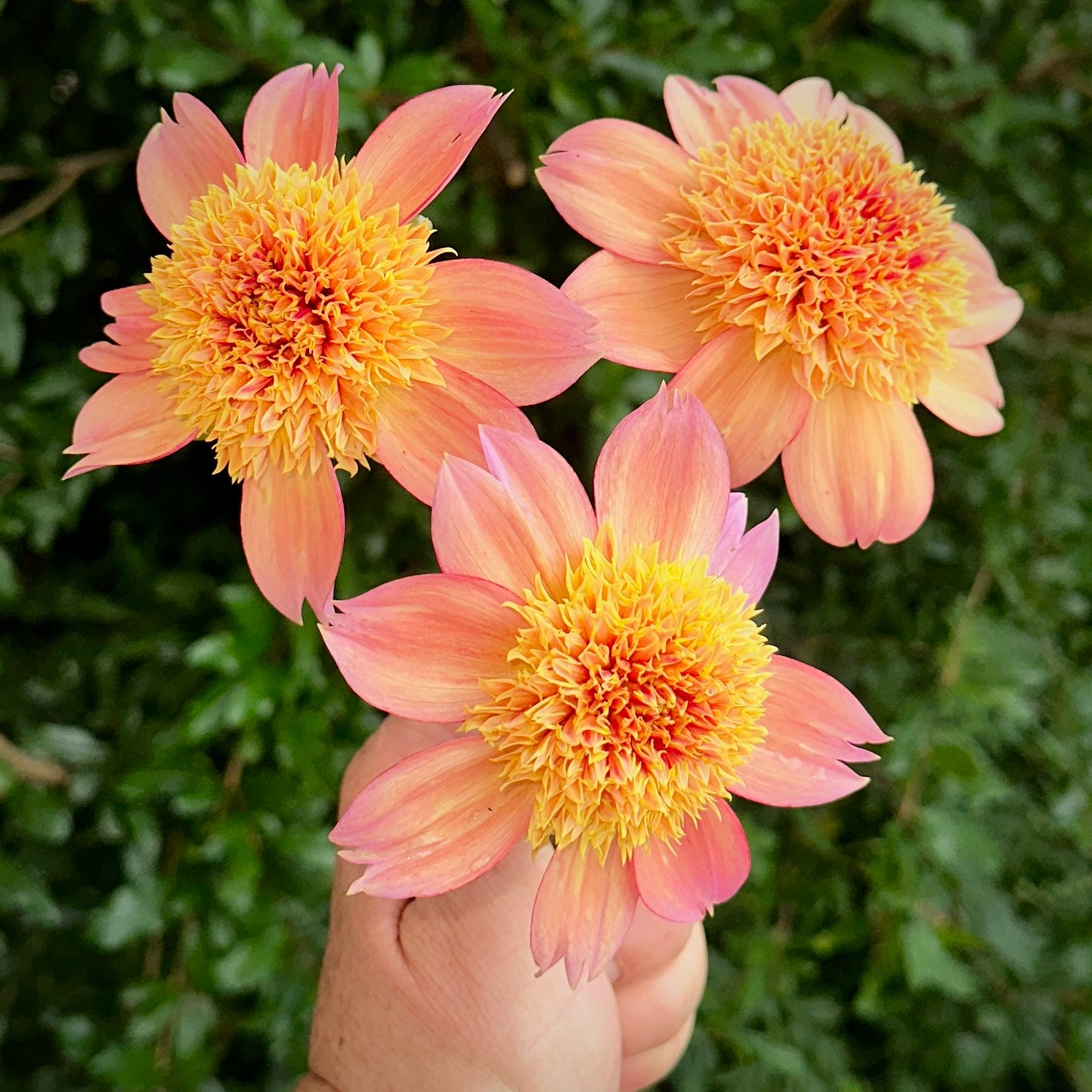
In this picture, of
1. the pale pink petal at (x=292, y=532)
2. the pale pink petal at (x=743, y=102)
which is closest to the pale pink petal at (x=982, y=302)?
the pale pink petal at (x=743, y=102)

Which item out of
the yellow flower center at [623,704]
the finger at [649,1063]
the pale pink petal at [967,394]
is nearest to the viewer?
the yellow flower center at [623,704]

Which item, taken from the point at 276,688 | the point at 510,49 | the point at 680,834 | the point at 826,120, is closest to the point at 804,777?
the point at 680,834

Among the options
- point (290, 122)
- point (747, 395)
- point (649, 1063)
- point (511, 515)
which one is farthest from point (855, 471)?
point (649, 1063)

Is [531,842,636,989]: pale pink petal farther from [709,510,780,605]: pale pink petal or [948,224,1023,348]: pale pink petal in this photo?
[948,224,1023,348]: pale pink petal

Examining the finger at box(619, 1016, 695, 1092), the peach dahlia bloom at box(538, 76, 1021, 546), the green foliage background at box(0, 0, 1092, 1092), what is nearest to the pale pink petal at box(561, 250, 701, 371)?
the peach dahlia bloom at box(538, 76, 1021, 546)

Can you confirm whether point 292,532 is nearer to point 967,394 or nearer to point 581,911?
point 581,911

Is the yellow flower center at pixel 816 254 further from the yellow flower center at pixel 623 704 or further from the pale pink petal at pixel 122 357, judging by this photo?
the pale pink petal at pixel 122 357
